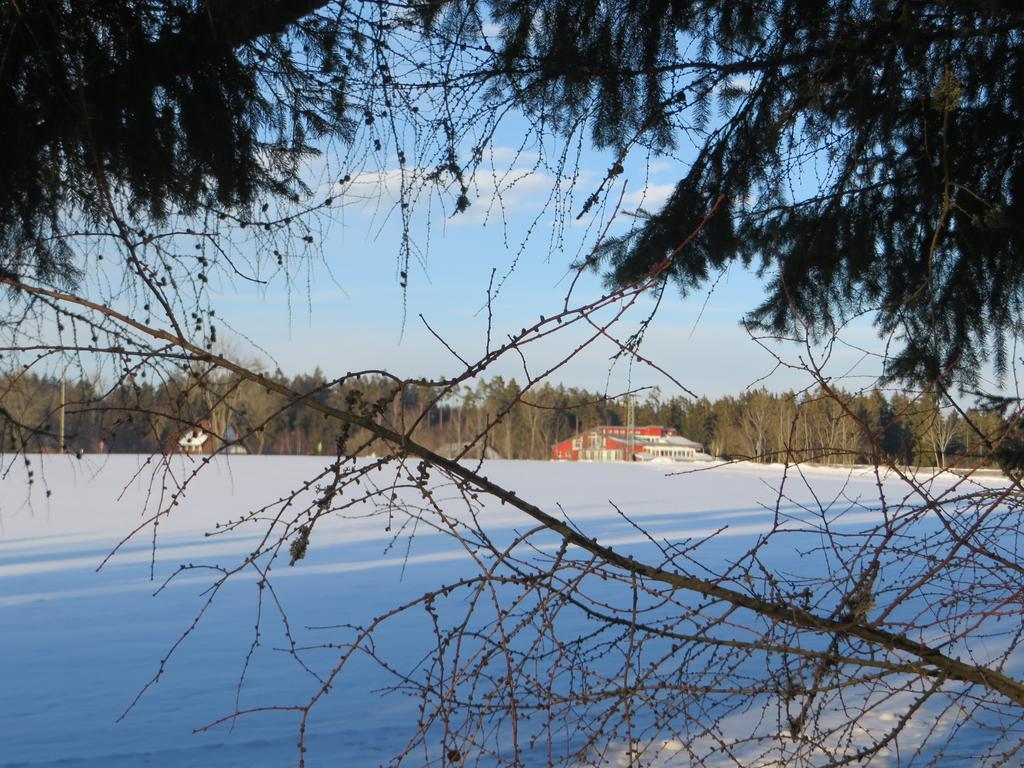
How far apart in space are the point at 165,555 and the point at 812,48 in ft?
26.1

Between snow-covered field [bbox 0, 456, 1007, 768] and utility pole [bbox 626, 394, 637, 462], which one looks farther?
snow-covered field [bbox 0, 456, 1007, 768]

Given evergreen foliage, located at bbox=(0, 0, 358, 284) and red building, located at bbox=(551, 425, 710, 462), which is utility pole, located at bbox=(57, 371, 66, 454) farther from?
red building, located at bbox=(551, 425, 710, 462)

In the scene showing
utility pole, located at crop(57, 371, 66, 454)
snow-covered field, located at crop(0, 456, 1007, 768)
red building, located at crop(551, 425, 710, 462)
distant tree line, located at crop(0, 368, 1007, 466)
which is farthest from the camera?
snow-covered field, located at crop(0, 456, 1007, 768)

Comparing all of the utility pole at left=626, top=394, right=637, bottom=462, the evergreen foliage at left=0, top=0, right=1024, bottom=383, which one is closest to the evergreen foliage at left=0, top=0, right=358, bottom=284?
the evergreen foliage at left=0, top=0, right=1024, bottom=383

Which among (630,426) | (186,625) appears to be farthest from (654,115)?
(186,625)

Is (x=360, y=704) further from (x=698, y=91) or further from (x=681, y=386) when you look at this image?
(x=681, y=386)

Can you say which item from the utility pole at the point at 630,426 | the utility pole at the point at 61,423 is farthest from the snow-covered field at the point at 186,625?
the utility pole at the point at 630,426

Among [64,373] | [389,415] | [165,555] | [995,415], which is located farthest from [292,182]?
[165,555]

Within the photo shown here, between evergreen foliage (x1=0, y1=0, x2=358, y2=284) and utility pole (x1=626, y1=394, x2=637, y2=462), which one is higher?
evergreen foliage (x1=0, y1=0, x2=358, y2=284)

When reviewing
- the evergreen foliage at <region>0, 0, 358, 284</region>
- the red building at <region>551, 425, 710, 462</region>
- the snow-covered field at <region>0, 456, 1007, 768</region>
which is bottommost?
the snow-covered field at <region>0, 456, 1007, 768</region>

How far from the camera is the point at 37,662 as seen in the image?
534 cm

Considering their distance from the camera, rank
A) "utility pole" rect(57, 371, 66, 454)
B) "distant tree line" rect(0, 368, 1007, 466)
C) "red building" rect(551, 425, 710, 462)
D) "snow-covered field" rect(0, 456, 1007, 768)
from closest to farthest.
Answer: "distant tree line" rect(0, 368, 1007, 466), "utility pole" rect(57, 371, 66, 454), "red building" rect(551, 425, 710, 462), "snow-covered field" rect(0, 456, 1007, 768)

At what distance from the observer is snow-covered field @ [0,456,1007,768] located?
13.1 ft

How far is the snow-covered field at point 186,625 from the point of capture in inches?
158
